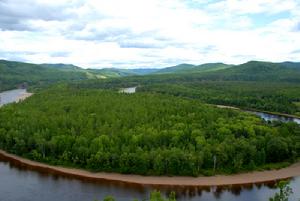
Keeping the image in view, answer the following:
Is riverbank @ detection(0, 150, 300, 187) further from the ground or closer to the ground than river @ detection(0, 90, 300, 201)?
further from the ground

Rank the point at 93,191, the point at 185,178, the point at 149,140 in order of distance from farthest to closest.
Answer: the point at 149,140
the point at 185,178
the point at 93,191

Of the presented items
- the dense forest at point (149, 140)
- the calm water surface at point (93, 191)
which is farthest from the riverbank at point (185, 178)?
the calm water surface at point (93, 191)

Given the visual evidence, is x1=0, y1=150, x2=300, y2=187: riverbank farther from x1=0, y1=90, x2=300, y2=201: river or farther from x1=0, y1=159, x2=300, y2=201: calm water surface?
x1=0, y1=159, x2=300, y2=201: calm water surface

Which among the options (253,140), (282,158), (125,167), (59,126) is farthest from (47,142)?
(282,158)

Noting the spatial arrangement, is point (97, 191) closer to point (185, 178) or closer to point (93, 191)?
point (93, 191)

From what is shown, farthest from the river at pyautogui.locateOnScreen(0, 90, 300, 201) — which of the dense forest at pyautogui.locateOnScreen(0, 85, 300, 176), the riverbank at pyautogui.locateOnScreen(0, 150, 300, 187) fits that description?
the dense forest at pyautogui.locateOnScreen(0, 85, 300, 176)

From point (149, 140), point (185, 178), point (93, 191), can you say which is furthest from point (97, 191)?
point (149, 140)

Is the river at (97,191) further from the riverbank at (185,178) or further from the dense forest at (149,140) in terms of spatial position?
the dense forest at (149,140)
